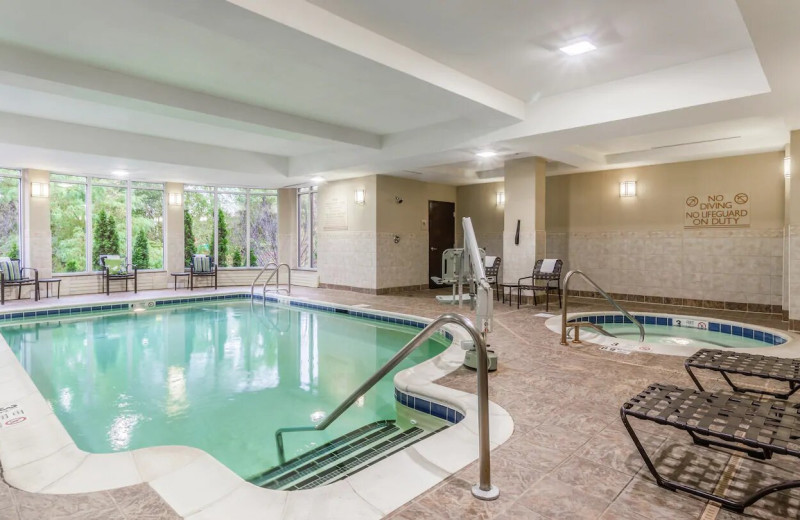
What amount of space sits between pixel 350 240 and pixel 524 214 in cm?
396

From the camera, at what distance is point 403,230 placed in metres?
10.3

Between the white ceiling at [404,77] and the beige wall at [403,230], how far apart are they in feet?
6.63

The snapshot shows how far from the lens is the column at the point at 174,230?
1092 centimetres

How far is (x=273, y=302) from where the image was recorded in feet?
31.2

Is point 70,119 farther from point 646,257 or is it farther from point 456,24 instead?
point 646,257

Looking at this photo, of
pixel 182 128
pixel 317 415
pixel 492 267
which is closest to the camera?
pixel 317 415

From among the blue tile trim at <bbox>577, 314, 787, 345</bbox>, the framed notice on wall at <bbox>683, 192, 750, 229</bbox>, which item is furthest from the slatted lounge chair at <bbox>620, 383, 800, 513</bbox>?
the framed notice on wall at <bbox>683, 192, 750, 229</bbox>

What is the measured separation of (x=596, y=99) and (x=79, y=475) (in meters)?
5.64

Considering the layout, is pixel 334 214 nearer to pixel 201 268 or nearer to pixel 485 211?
pixel 201 268

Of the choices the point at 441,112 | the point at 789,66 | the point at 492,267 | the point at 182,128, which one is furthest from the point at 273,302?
the point at 789,66

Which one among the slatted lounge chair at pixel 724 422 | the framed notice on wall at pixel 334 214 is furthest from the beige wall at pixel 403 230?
the slatted lounge chair at pixel 724 422

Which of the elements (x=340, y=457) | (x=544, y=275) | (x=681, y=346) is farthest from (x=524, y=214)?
(x=340, y=457)

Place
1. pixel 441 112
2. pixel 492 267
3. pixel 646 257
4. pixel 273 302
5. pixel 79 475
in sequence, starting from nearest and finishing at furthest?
pixel 79 475
pixel 441 112
pixel 646 257
pixel 492 267
pixel 273 302

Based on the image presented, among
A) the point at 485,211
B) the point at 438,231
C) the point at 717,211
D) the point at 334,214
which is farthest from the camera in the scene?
the point at 438,231
